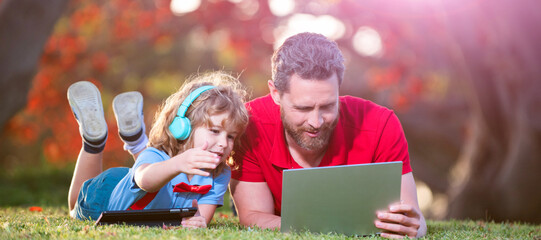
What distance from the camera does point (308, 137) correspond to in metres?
3.80

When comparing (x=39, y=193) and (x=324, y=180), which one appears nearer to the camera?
(x=324, y=180)

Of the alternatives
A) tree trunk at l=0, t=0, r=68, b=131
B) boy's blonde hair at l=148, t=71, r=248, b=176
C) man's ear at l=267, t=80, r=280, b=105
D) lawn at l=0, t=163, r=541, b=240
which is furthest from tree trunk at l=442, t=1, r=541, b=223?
tree trunk at l=0, t=0, r=68, b=131

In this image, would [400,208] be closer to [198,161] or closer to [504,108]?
[198,161]

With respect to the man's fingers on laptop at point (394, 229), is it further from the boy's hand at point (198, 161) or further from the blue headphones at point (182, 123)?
the blue headphones at point (182, 123)

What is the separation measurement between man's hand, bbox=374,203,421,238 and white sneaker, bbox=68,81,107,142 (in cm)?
248

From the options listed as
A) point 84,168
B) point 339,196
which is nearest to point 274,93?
point 339,196

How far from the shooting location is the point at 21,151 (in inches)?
604

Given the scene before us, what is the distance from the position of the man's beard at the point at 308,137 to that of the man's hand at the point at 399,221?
786 mm

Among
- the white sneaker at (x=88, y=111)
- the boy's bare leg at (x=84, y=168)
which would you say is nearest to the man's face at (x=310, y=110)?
the white sneaker at (x=88, y=111)

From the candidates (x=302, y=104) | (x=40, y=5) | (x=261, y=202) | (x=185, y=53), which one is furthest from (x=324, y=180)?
(x=185, y=53)

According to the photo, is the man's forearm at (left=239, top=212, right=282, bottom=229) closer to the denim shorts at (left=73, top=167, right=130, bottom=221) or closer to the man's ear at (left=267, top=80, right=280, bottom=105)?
the man's ear at (left=267, top=80, right=280, bottom=105)

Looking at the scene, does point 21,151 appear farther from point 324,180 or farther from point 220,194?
point 324,180

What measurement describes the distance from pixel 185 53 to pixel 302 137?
13.9m

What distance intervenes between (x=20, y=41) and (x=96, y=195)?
Answer: 11.1ft
